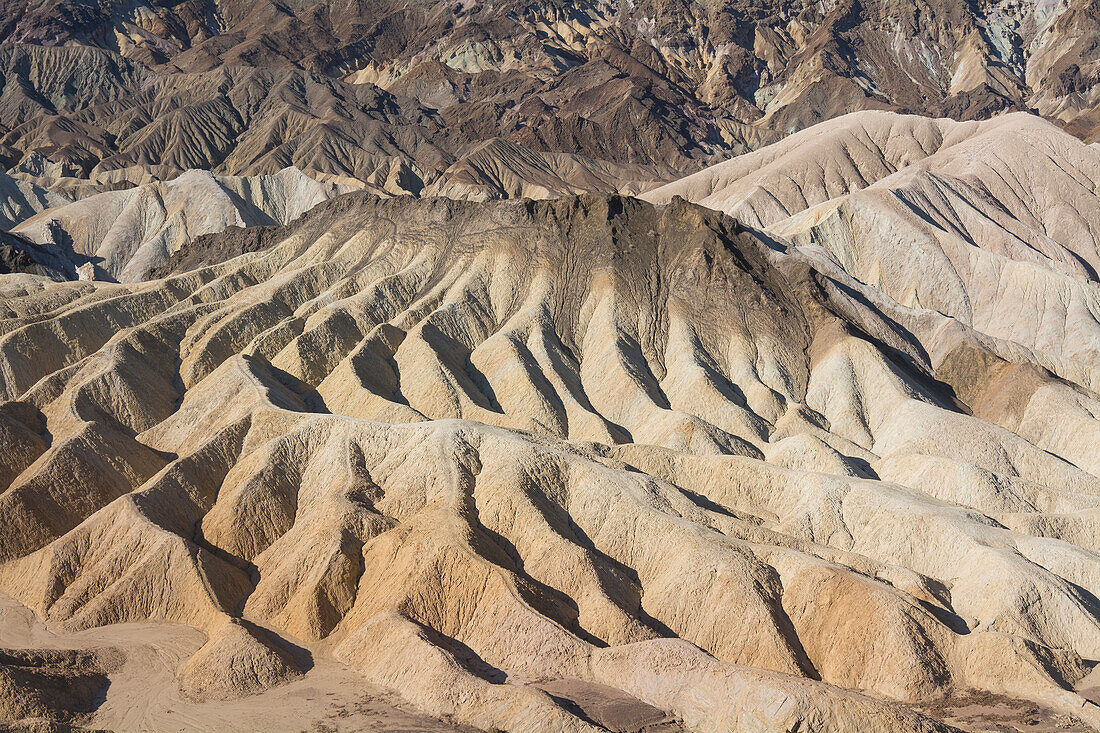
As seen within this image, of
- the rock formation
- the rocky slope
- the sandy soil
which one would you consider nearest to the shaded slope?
the rock formation

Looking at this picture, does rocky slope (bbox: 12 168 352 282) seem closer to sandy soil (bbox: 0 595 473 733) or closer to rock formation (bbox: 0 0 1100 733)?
rock formation (bbox: 0 0 1100 733)

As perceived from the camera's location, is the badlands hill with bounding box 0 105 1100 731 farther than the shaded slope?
No

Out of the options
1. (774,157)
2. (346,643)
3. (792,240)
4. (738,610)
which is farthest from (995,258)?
(346,643)

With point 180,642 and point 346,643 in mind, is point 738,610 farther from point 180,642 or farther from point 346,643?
point 180,642

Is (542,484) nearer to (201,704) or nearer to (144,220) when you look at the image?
(201,704)

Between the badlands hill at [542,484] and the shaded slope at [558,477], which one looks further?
the shaded slope at [558,477]

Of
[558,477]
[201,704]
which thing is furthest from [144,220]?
[201,704]

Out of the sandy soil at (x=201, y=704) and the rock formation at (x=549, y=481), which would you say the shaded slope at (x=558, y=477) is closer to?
the rock formation at (x=549, y=481)

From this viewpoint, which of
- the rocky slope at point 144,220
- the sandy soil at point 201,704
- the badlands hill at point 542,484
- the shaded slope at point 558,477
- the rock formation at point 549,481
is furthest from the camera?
the rocky slope at point 144,220

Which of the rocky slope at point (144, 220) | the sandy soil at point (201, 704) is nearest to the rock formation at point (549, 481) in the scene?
the sandy soil at point (201, 704)

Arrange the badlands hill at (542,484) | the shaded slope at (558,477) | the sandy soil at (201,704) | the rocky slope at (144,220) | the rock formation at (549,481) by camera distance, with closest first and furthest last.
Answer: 1. the sandy soil at (201,704)
2. the rock formation at (549,481)
3. the badlands hill at (542,484)
4. the shaded slope at (558,477)
5. the rocky slope at (144,220)
